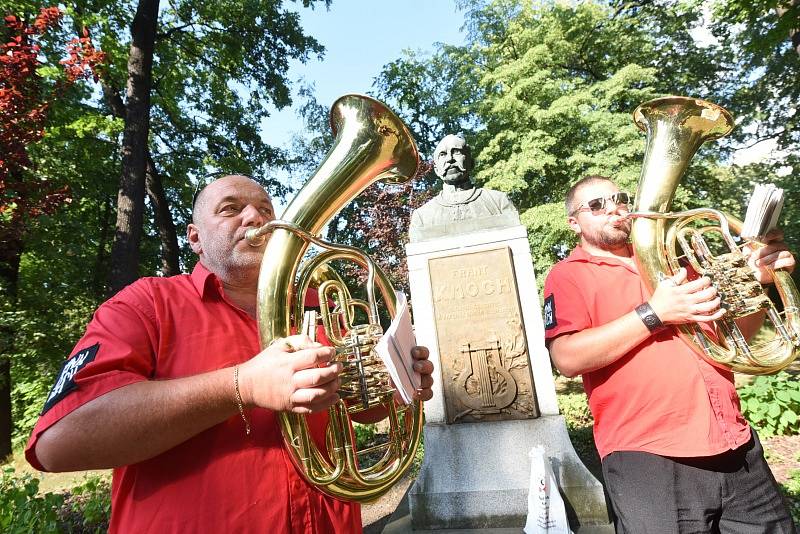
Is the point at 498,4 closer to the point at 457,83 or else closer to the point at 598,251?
the point at 457,83

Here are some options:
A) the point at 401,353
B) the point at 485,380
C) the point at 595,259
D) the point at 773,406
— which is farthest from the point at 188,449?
the point at 773,406

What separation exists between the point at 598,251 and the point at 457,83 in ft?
54.5

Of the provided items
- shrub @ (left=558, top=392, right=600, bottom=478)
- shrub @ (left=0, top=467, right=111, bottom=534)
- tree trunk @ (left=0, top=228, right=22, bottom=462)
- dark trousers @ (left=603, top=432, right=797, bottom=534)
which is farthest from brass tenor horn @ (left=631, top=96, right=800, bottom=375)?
tree trunk @ (left=0, top=228, right=22, bottom=462)

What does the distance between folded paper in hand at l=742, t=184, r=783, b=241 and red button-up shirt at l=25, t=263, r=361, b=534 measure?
6.80 feet

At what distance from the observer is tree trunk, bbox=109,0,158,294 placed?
22.6 ft

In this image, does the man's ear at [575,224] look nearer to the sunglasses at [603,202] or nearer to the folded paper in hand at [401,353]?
the sunglasses at [603,202]

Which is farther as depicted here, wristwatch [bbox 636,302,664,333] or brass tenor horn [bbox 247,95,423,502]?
wristwatch [bbox 636,302,664,333]

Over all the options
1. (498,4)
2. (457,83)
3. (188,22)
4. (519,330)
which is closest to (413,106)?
(457,83)

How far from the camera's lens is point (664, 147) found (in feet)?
7.26

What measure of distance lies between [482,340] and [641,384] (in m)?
1.98

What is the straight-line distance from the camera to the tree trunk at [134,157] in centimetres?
688

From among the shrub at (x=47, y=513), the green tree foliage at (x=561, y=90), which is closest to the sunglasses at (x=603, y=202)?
the shrub at (x=47, y=513)

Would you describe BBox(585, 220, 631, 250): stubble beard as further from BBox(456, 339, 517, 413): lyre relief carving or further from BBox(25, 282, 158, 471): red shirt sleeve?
BBox(25, 282, 158, 471): red shirt sleeve

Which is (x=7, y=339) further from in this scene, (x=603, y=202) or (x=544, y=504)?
(x=603, y=202)
